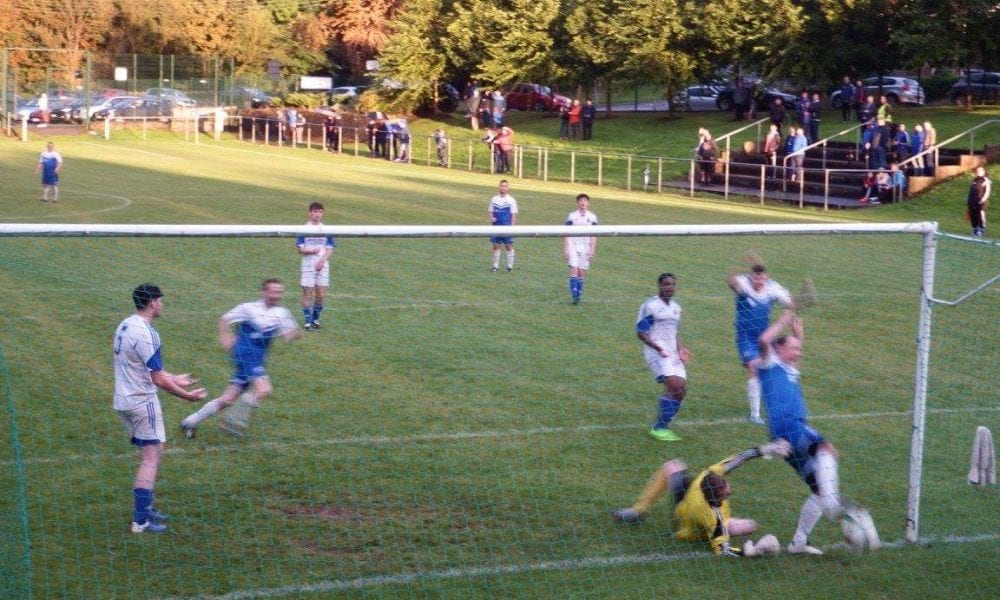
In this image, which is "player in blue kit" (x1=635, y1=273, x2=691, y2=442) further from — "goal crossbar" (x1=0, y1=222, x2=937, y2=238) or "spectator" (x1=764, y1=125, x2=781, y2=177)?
"spectator" (x1=764, y1=125, x2=781, y2=177)

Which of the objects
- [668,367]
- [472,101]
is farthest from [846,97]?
[668,367]

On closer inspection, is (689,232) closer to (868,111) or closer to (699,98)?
(868,111)

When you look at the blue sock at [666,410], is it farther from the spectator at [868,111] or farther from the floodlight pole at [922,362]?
the spectator at [868,111]

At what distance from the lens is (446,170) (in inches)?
1657

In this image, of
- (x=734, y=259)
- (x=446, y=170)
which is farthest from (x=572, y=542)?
(x=446, y=170)

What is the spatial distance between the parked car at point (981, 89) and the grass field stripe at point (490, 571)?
4025 cm

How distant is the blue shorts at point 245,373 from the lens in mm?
10891

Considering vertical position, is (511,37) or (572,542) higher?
(511,37)

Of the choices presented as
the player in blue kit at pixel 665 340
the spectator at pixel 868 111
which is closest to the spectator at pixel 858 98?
the spectator at pixel 868 111

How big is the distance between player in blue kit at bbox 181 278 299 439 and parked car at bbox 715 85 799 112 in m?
37.1

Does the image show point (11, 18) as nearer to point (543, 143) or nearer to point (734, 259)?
point (543, 143)

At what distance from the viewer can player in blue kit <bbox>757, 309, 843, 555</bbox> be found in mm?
8359

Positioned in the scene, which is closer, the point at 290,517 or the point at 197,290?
the point at 290,517

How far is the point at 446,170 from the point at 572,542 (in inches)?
1340
